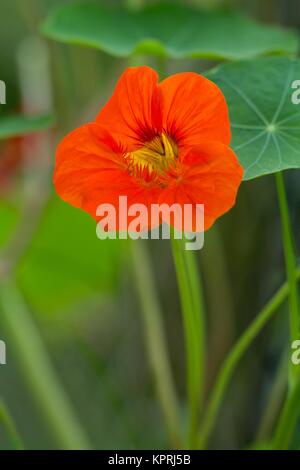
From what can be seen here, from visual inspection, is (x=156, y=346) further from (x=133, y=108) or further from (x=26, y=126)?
(x=133, y=108)

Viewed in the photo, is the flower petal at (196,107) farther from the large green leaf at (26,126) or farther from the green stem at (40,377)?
the green stem at (40,377)

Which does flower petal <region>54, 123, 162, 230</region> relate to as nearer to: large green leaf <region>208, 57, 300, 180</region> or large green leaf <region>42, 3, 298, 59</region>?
large green leaf <region>208, 57, 300, 180</region>

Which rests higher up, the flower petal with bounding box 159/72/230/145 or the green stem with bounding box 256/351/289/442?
the flower petal with bounding box 159/72/230/145

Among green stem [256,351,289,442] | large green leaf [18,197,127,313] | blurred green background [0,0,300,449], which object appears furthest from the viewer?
large green leaf [18,197,127,313]

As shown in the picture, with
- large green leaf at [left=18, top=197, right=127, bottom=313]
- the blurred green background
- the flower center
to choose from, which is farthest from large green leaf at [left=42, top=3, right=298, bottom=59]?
large green leaf at [left=18, top=197, right=127, bottom=313]

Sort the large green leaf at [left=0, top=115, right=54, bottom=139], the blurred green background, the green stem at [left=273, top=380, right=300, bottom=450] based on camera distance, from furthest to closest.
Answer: the blurred green background → the large green leaf at [left=0, top=115, right=54, bottom=139] → the green stem at [left=273, top=380, right=300, bottom=450]

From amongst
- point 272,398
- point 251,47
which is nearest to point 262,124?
point 251,47

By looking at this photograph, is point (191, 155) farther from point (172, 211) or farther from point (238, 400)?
point (238, 400)

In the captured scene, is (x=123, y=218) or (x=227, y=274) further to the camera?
(x=227, y=274)
